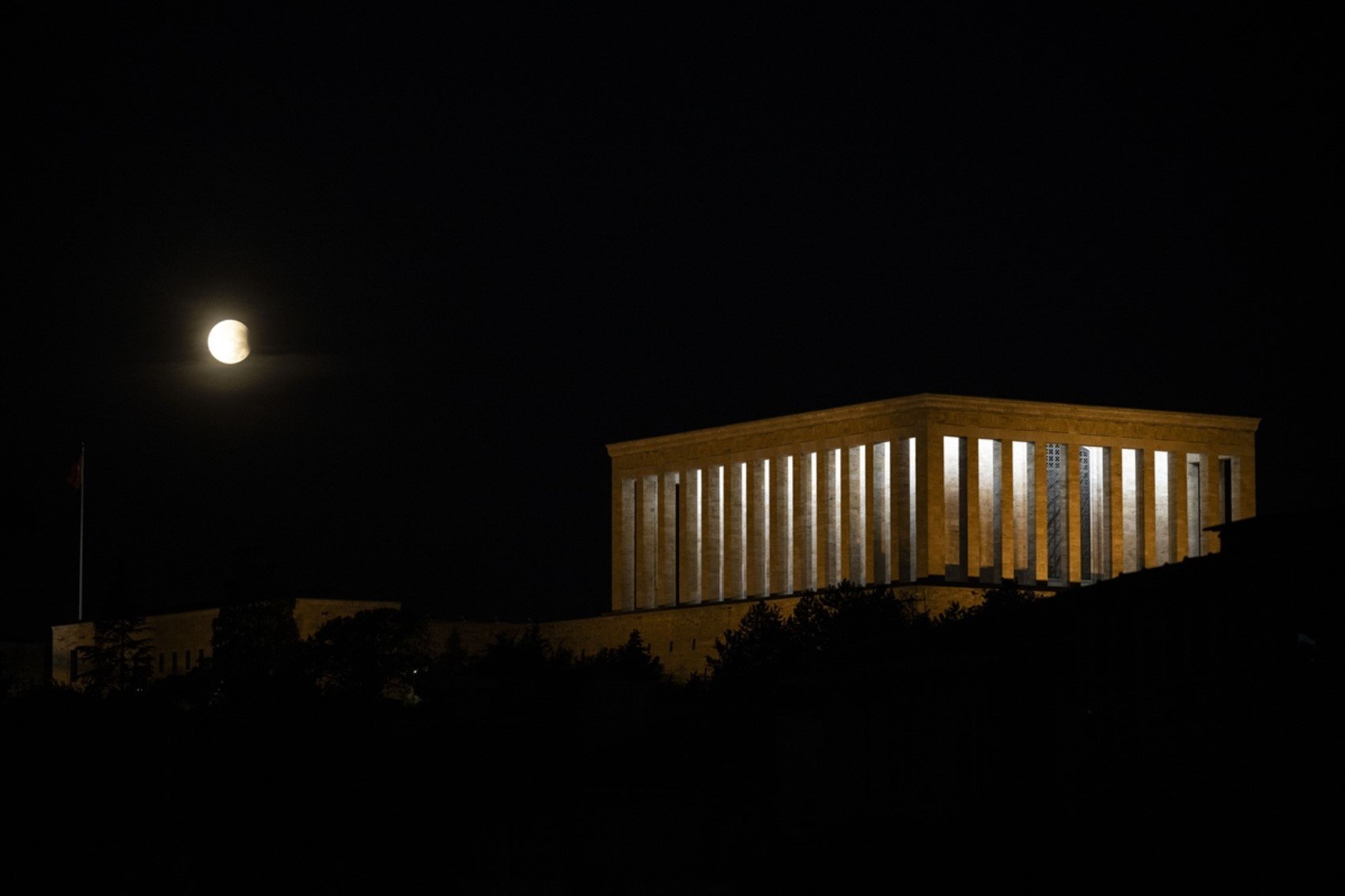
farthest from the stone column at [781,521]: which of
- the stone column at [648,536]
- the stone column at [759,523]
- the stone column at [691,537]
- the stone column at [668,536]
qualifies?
the stone column at [648,536]

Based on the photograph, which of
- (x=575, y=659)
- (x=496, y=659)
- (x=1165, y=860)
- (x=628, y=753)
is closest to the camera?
(x=1165, y=860)

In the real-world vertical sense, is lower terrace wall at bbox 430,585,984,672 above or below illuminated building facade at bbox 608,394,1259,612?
below

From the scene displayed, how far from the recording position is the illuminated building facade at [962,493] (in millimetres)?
73188

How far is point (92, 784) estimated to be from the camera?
48781mm

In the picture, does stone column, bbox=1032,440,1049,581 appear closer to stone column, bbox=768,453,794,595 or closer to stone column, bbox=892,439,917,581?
stone column, bbox=892,439,917,581

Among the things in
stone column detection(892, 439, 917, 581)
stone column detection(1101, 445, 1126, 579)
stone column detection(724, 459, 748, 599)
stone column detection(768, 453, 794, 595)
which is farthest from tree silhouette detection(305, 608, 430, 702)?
stone column detection(1101, 445, 1126, 579)

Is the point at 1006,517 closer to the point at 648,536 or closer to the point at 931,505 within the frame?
the point at 931,505

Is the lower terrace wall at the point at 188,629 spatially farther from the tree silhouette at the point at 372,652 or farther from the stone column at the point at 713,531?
the stone column at the point at 713,531

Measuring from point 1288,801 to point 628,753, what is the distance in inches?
726

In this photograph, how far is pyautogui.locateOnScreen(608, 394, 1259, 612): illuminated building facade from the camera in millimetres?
73188

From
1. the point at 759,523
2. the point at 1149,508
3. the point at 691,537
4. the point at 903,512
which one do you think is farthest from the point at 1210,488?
the point at 691,537

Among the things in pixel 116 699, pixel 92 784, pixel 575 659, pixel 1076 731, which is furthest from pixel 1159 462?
pixel 1076 731

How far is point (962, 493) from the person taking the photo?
7375 centimetres

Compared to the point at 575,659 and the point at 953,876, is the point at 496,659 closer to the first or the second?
the point at 575,659
